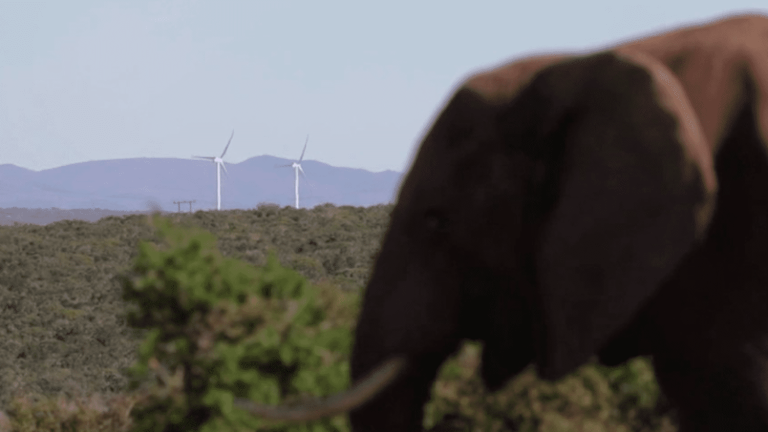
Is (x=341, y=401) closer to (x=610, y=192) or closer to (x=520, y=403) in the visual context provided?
(x=610, y=192)

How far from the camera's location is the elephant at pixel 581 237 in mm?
2936

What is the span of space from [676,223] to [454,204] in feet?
2.76

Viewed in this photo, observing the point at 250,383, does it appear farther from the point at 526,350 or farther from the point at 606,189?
the point at 606,189

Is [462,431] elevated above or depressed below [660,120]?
below

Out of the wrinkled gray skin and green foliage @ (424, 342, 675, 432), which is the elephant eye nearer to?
the wrinkled gray skin

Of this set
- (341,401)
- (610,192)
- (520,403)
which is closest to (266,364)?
(520,403)

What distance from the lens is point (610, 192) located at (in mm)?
2932

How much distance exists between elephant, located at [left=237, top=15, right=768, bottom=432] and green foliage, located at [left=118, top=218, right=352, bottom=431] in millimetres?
2383

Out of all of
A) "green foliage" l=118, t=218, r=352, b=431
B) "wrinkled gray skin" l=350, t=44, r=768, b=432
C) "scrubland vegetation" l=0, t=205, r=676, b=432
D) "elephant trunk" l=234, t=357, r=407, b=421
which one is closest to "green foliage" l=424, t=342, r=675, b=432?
"scrubland vegetation" l=0, t=205, r=676, b=432

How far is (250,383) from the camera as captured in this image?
5699 millimetres

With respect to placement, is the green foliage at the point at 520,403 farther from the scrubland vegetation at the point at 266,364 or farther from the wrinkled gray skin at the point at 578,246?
the wrinkled gray skin at the point at 578,246

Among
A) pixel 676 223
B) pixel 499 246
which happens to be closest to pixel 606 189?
pixel 676 223

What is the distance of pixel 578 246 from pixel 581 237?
1.4 inches

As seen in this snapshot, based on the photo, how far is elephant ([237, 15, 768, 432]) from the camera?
2.94 m
